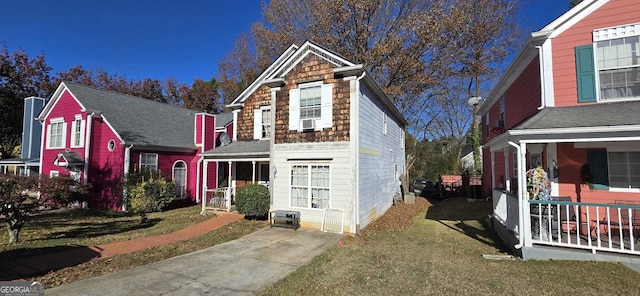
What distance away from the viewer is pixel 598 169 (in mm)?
7586

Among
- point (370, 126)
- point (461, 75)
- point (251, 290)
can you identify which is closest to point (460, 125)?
point (461, 75)

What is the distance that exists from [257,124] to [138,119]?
897cm

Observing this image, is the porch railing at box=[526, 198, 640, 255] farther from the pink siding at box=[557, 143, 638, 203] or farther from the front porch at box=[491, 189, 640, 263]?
the pink siding at box=[557, 143, 638, 203]

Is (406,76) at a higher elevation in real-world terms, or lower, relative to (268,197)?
higher

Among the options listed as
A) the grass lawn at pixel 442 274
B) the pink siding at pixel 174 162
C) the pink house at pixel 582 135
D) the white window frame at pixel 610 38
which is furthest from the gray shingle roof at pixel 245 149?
the white window frame at pixel 610 38

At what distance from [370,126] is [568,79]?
21.1ft

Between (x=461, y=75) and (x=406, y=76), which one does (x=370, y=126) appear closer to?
(x=406, y=76)

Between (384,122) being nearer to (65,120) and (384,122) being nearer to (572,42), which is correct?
(572,42)

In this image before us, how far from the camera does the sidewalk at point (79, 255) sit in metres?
6.61

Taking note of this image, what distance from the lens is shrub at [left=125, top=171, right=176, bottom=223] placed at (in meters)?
12.2

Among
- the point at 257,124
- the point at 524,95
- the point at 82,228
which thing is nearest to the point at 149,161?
the point at 82,228

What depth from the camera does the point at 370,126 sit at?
12094 millimetres

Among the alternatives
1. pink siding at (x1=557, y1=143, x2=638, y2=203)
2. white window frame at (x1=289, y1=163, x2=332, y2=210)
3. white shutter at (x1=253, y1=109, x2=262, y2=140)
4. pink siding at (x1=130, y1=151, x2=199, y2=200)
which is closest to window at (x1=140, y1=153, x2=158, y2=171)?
pink siding at (x1=130, y1=151, x2=199, y2=200)

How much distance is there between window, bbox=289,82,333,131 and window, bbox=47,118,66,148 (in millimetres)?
16535
